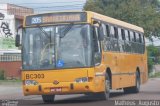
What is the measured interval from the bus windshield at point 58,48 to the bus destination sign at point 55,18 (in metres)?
0.23

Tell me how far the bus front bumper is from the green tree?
4762cm

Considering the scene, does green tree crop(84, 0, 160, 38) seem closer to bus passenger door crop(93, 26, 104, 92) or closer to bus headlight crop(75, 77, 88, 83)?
bus passenger door crop(93, 26, 104, 92)

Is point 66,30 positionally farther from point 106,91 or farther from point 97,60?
point 106,91

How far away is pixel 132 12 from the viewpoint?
220ft

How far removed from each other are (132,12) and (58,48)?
48.3 metres

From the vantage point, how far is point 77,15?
19.9 metres

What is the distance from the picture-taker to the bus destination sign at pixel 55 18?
19812 mm

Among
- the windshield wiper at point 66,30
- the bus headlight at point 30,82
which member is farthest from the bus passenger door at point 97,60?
the bus headlight at point 30,82

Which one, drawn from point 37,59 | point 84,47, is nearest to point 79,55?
point 84,47

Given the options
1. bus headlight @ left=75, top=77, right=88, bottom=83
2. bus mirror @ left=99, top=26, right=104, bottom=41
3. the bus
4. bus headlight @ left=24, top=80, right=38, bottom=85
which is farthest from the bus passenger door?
bus headlight @ left=24, top=80, right=38, bottom=85

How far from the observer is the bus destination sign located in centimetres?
1981

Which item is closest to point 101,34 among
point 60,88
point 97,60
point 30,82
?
point 97,60

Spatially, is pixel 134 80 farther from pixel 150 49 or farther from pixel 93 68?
pixel 150 49


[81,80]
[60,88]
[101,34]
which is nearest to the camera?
[81,80]
